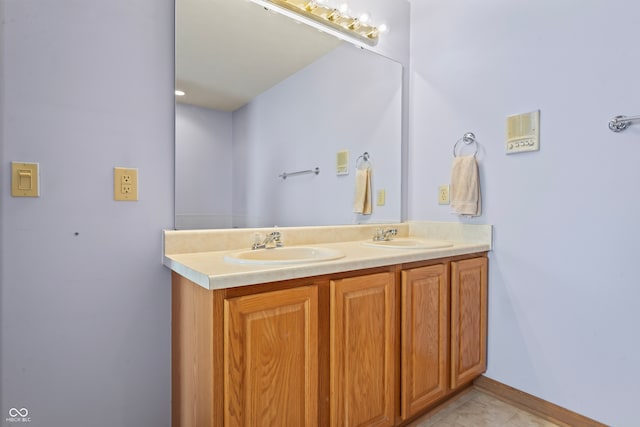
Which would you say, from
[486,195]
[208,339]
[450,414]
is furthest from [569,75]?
[208,339]

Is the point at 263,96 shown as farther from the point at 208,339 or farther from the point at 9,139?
the point at 208,339

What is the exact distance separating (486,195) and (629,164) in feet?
1.92

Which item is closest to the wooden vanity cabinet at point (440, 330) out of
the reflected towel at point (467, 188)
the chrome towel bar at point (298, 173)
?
the reflected towel at point (467, 188)

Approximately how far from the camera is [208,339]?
0.94 meters

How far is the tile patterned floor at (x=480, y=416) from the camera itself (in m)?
1.53

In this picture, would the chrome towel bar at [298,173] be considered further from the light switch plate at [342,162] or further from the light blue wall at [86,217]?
the light blue wall at [86,217]

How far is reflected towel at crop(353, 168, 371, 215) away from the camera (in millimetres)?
1998

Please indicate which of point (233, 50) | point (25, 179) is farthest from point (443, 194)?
point (25, 179)

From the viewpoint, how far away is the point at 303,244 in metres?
1.66

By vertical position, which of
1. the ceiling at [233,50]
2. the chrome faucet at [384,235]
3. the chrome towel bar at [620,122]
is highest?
the ceiling at [233,50]

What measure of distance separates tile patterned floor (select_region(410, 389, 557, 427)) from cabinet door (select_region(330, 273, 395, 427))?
1.23 feet

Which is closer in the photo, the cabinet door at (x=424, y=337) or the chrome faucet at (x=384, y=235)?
the cabinet door at (x=424, y=337)

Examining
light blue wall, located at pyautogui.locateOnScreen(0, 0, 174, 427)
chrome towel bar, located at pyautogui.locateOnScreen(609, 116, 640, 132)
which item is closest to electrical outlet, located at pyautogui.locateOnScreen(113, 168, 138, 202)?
light blue wall, located at pyautogui.locateOnScreen(0, 0, 174, 427)

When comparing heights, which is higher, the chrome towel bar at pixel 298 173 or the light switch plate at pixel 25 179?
the chrome towel bar at pixel 298 173
